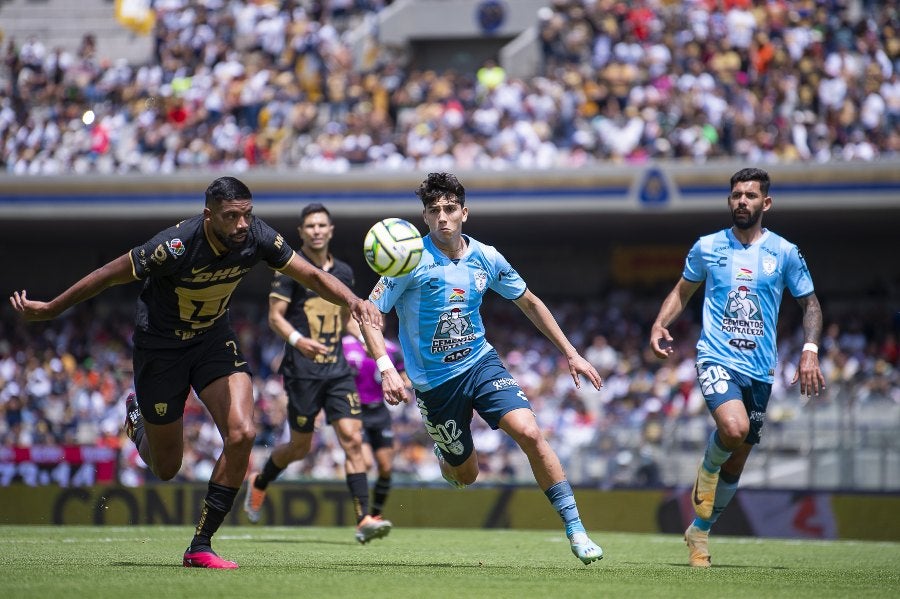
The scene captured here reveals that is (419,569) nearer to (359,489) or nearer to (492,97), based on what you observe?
(359,489)

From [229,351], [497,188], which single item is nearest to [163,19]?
[497,188]

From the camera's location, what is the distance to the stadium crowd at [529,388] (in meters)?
17.8

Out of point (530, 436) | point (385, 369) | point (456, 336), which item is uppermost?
point (456, 336)

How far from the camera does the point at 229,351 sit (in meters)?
8.38

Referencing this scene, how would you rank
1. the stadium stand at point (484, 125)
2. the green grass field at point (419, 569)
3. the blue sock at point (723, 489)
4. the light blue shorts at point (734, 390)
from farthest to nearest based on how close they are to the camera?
the stadium stand at point (484, 125) → the blue sock at point (723, 489) → the light blue shorts at point (734, 390) → the green grass field at point (419, 569)

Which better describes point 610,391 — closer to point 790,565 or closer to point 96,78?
point 790,565

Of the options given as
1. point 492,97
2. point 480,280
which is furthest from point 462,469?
point 492,97

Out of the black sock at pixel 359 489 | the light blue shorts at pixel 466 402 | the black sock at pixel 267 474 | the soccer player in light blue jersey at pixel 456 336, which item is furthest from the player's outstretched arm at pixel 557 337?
the black sock at pixel 267 474

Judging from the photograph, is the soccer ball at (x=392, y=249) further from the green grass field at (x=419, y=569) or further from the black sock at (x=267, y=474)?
the black sock at (x=267, y=474)

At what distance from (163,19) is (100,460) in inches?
577

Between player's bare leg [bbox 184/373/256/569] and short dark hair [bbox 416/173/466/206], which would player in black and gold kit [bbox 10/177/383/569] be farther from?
short dark hair [bbox 416/173/466/206]

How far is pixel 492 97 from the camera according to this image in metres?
24.8

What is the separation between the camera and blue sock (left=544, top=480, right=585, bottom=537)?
7.88 m

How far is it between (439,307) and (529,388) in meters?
13.9
